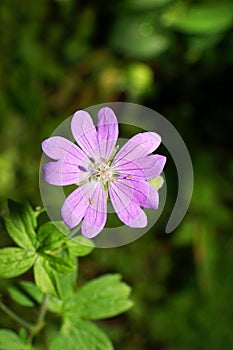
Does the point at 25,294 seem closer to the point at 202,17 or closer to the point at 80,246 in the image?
the point at 80,246

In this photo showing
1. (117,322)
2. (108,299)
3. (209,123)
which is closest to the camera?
(108,299)

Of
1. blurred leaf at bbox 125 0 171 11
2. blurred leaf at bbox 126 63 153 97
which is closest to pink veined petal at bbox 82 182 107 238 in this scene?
blurred leaf at bbox 126 63 153 97

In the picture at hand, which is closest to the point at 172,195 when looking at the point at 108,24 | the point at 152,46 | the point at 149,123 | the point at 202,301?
the point at 149,123

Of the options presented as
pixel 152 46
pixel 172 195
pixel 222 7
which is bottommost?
pixel 172 195

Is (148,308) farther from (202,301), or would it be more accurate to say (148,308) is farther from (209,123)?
(209,123)

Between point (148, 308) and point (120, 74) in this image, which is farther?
point (120, 74)

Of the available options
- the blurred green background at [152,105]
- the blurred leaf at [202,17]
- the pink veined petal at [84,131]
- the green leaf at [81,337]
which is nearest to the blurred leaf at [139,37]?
the blurred green background at [152,105]

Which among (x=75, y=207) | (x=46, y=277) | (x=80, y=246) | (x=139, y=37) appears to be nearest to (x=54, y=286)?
(x=46, y=277)
